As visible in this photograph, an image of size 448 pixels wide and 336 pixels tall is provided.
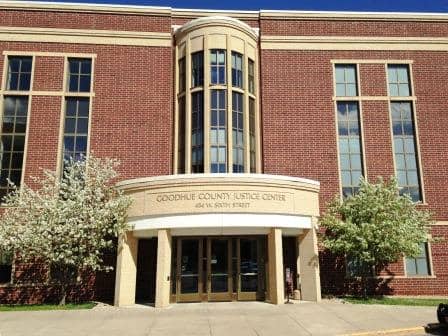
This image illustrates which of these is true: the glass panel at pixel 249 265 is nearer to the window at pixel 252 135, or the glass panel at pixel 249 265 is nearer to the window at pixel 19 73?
the window at pixel 252 135

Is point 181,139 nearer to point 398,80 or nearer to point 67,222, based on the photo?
point 67,222

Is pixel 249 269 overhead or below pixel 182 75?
below

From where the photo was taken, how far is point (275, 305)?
16547 millimetres

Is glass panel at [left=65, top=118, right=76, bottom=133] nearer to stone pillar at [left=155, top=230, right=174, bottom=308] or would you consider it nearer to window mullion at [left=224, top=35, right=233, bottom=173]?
window mullion at [left=224, top=35, right=233, bottom=173]

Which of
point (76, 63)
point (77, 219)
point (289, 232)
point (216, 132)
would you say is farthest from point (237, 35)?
point (77, 219)

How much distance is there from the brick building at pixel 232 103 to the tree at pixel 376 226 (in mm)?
1579

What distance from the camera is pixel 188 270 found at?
18.1 m

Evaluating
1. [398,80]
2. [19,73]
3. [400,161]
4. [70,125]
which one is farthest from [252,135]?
[19,73]

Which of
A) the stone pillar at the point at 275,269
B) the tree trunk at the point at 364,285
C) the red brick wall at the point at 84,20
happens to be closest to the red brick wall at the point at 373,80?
the tree trunk at the point at 364,285

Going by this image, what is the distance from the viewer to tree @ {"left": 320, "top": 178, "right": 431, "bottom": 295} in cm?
1755

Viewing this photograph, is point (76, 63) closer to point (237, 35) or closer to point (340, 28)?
point (237, 35)

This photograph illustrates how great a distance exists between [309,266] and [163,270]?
597 centimetres

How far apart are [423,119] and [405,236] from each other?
776cm


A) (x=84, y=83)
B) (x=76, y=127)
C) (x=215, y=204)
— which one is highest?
(x=84, y=83)
